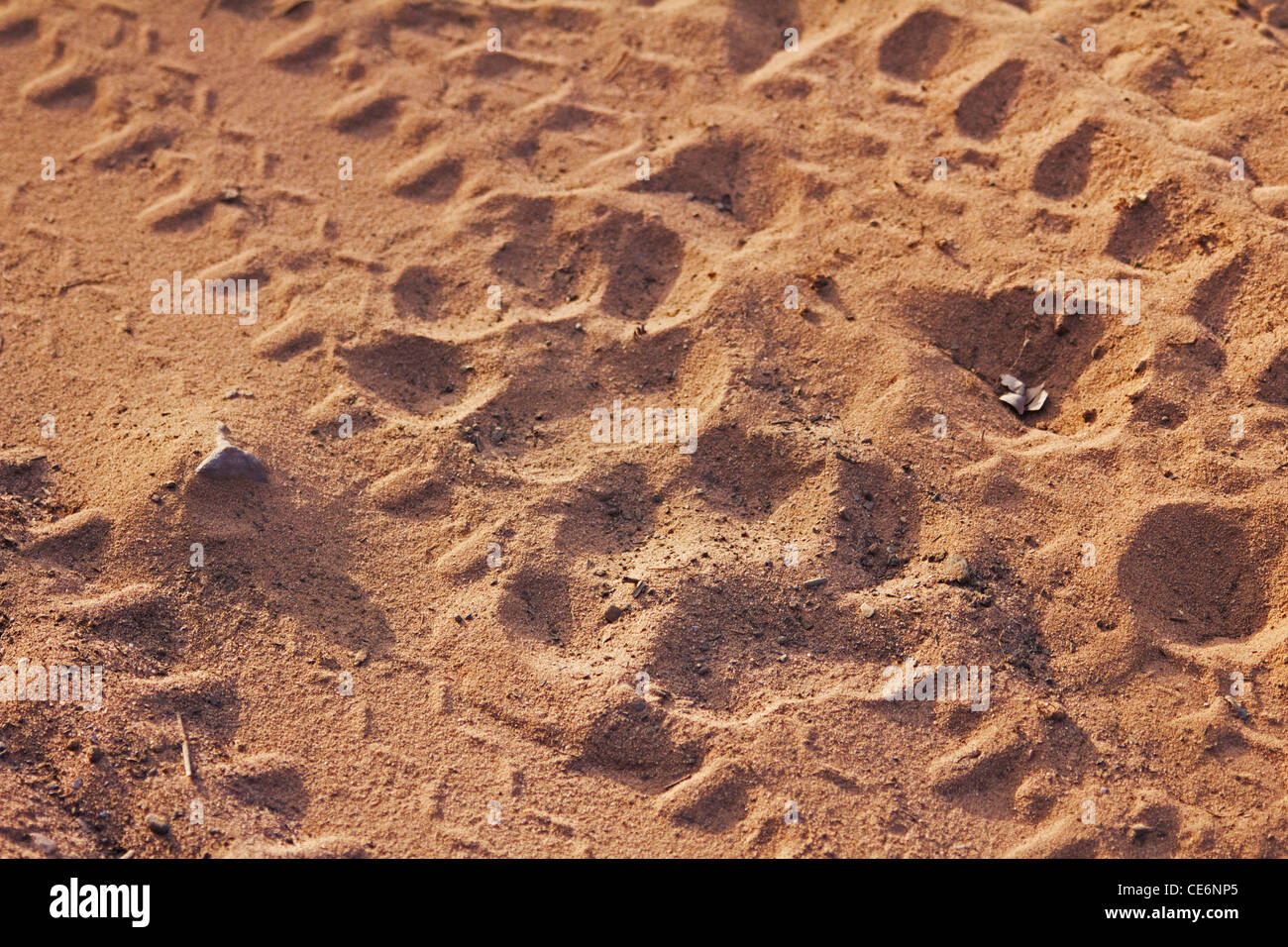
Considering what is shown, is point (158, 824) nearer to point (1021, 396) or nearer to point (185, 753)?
point (185, 753)

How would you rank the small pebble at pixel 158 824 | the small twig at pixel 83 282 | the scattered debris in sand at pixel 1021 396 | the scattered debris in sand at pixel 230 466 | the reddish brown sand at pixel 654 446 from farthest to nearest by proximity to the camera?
the small twig at pixel 83 282 < the scattered debris in sand at pixel 1021 396 < the scattered debris in sand at pixel 230 466 < the reddish brown sand at pixel 654 446 < the small pebble at pixel 158 824

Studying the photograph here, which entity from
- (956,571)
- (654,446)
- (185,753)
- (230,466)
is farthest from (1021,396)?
(185,753)

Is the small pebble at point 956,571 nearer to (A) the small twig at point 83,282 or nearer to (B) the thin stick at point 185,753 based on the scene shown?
(B) the thin stick at point 185,753

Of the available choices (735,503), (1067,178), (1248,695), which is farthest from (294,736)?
(1067,178)

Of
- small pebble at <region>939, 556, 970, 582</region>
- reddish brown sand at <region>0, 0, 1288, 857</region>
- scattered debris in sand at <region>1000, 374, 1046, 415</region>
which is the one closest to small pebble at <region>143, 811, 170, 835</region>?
reddish brown sand at <region>0, 0, 1288, 857</region>

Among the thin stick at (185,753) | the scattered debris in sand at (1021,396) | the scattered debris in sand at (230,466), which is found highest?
the scattered debris in sand at (1021,396)

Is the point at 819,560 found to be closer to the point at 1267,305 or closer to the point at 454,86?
the point at 1267,305

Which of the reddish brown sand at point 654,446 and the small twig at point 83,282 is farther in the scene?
the small twig at point 83,282

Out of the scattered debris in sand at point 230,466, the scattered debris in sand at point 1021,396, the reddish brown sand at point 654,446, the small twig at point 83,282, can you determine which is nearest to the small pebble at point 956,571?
the reddish brown sand at point 654,446

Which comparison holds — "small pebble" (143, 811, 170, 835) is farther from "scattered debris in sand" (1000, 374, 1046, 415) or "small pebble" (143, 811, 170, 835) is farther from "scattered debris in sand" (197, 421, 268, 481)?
"scattered debris in sand" (1000, 374, 1046, 415)
